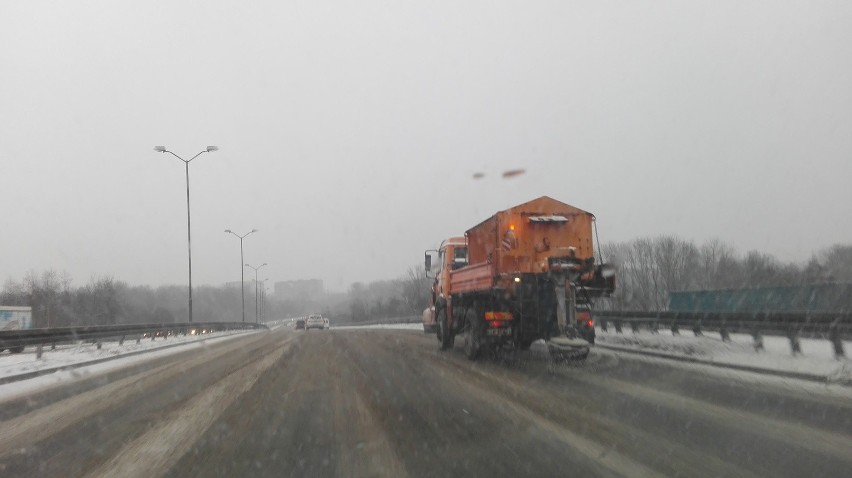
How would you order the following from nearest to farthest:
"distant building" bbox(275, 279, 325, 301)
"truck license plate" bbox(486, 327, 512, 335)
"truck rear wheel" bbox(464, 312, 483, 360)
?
1. "truck license plate" bbox(486, 327, 512, 335)
2. "truck rear wheel" bbox(464, 312, 483, 360)
3. "distant building" bbox(275, 279, 325, 301)

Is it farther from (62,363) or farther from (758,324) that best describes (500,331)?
(62,363)

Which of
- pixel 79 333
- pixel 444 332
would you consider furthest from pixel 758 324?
pixel 79 333

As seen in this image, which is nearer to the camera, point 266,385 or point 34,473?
point 34,473

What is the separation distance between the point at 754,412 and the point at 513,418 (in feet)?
10.2

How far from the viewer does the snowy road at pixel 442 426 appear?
6.18 m

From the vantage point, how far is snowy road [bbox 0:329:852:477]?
618 centimetres

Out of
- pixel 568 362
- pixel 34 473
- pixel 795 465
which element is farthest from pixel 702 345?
pixel 34 473

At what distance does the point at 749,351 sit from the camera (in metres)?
15.9

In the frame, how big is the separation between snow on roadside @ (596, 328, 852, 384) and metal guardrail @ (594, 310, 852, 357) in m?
0.28

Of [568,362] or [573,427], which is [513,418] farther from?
[568,362]

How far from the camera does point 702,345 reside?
1702 cm

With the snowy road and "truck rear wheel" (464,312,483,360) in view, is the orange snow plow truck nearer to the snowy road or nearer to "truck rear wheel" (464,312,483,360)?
"truck rear wheel" (464,312,483,360)

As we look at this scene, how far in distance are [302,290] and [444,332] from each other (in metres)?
102

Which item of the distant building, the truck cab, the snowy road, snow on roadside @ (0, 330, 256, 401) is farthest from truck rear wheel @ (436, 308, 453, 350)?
the distant building
